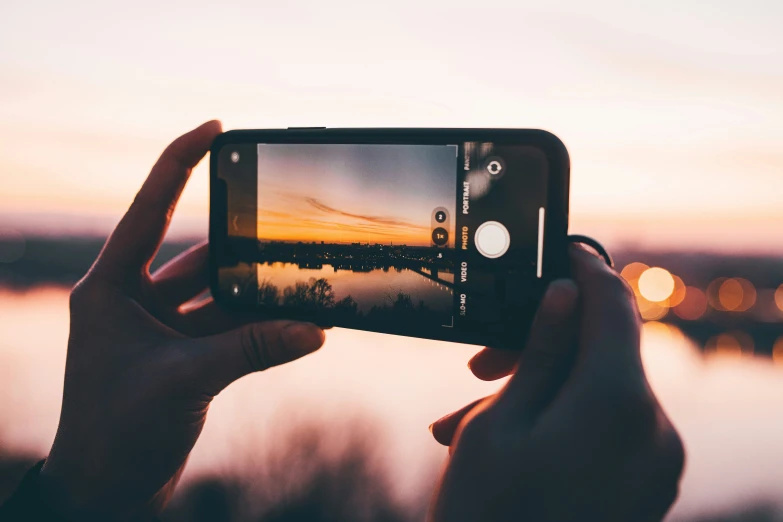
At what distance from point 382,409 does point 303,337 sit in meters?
36.6

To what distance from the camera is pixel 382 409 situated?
3662 cm

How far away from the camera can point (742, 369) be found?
5209 centimetres

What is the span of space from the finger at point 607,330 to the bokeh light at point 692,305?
325 ft

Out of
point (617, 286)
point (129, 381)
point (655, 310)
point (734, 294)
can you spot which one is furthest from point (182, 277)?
point (734, 294)

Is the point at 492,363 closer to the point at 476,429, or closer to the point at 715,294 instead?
the point at 476,429

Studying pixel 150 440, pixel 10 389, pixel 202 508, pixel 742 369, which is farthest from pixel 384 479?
pixel 742 369

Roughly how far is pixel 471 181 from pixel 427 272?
342 mm

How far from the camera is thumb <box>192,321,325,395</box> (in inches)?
67.2

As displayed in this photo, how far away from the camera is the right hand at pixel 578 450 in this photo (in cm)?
89

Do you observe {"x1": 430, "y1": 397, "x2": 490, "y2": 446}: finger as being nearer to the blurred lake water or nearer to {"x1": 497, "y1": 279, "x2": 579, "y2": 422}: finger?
{"x1": 497, "y1": 279, "x2": 579, "y2": 422}: finger

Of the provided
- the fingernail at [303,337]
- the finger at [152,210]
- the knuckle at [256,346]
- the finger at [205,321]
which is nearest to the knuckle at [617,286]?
the fingernail at [303,337]

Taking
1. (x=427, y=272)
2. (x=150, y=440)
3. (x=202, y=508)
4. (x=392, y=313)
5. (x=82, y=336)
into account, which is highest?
(x=427, y=272)

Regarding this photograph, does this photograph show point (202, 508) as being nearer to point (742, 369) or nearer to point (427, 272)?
point (427, 272)

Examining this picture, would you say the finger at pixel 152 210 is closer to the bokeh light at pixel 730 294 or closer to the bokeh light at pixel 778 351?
the bokeh light at pixel 778 351
